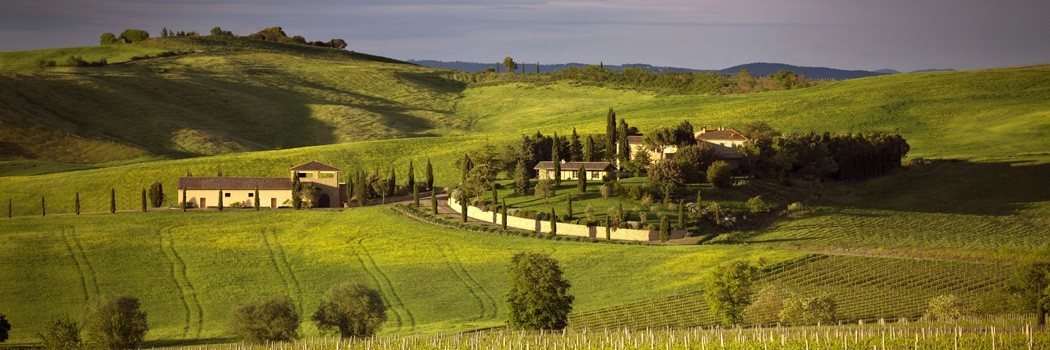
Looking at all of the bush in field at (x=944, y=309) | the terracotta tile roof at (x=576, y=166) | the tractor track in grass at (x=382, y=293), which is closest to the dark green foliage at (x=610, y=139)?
the terracotta tile roof at (x=576, y=166)

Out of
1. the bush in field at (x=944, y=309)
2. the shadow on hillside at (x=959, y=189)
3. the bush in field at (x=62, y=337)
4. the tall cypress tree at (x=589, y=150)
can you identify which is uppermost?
the tall cypress tree at (x=589, y=150)

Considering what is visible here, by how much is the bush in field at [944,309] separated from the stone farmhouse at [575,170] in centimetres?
5057

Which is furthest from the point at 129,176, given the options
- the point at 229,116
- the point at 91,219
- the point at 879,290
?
the point at 879,290


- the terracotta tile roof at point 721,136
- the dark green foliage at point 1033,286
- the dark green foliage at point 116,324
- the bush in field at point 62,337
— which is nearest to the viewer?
the bush in field at point 62,337

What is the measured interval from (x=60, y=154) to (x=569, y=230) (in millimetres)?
76843

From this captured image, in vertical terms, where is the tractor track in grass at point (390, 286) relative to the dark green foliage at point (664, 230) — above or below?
below

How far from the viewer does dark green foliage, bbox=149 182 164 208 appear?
118 m

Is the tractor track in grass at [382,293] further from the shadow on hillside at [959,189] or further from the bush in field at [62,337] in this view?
the shadow on hillside at [959,189]

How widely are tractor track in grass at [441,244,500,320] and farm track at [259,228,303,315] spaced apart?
11.0 m

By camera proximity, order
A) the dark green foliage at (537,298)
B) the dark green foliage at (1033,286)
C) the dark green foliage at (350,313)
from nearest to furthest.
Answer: the dark green foliage at (1033,286)
the dark green foliage at (537,298)
the dark green foliage at (350,313)

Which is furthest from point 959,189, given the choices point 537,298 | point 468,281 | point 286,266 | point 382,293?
point 286,266

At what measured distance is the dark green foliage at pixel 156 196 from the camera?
118250 millimetres

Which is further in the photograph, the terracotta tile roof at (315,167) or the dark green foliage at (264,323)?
the terracotta tile roof at (315,167)

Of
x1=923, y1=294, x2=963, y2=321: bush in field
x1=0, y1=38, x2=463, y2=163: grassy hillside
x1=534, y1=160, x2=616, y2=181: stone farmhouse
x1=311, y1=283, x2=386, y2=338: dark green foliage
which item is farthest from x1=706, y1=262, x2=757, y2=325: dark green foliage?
x1=0, y1=38, x2=463, y2=163: grassy hillside
